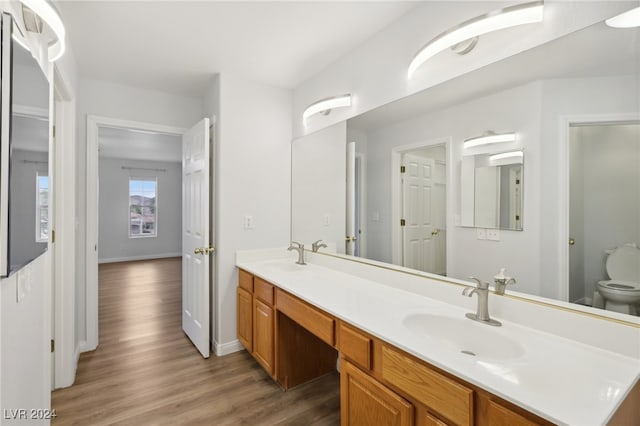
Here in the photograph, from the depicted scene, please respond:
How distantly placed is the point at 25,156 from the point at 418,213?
181 cm

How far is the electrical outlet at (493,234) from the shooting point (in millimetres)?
1451

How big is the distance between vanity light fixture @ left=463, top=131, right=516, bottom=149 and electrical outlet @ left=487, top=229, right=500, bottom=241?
0.42 m

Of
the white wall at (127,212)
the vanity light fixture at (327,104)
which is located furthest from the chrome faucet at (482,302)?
the white wall at (127,212)

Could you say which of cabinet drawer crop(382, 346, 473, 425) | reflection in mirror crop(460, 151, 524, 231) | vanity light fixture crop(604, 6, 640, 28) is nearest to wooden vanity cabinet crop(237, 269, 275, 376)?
cabinet drawer crop(382, 346, 473, 425)

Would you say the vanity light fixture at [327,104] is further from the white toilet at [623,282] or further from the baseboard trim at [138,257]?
the baseboard trim at [138,257]

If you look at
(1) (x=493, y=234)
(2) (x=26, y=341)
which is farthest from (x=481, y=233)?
(2) (x=26, y=341)

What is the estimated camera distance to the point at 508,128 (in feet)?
4.57

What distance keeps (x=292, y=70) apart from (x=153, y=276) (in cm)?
480

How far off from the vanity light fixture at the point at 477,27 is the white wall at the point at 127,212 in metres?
7.37

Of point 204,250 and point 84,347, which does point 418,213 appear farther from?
point 84,347

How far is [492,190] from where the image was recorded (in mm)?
1479

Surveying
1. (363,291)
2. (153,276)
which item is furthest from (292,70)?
(153,276)

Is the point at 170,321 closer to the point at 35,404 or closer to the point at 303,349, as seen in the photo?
the point at 303,349

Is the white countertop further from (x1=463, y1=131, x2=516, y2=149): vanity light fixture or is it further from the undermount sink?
(x1=463, y1=131, x2=516, y2=149): vanity light fixture
